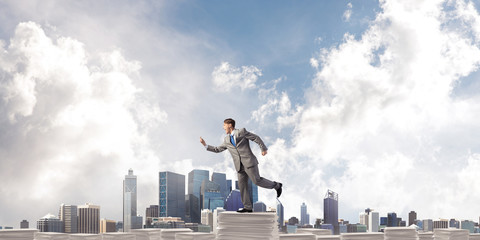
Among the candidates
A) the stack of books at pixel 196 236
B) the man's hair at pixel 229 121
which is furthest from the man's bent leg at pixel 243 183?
the stack of books at pixel 196 236

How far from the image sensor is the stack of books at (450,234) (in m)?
13.8

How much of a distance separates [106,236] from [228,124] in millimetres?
5309

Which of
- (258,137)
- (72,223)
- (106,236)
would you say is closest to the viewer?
(258,137)

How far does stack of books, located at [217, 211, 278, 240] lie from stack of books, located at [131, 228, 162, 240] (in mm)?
3758

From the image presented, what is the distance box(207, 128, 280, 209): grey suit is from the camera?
412 inches

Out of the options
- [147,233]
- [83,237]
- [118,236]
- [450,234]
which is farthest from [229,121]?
[450,234]

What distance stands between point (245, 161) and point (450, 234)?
24.4 ft

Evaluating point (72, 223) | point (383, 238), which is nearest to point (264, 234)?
point (383, 238)

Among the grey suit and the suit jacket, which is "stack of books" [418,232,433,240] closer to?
the grey suit

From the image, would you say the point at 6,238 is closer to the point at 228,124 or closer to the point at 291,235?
the point at 228,124

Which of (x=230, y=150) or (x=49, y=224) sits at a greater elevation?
(x=230, y=150)

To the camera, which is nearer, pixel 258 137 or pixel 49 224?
pixel 258 137

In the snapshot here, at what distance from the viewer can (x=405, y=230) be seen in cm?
1190

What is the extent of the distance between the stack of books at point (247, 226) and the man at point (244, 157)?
0.40 meters
